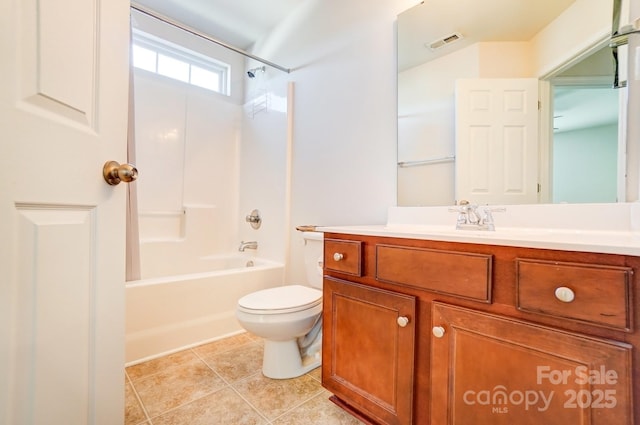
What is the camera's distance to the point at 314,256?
174 centimetres

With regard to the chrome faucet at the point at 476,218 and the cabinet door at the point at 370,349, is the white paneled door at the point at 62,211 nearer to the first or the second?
the cabinet door at the point at 370,349

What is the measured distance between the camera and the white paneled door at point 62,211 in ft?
1.59

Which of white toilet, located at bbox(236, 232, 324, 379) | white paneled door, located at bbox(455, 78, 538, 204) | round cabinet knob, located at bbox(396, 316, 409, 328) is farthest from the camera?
white toilet, located at bbox(236, 232, 324, 379)

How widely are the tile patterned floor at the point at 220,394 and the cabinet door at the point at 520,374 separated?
0.57 metres

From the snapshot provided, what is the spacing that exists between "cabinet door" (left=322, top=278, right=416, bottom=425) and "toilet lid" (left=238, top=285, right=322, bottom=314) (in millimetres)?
236

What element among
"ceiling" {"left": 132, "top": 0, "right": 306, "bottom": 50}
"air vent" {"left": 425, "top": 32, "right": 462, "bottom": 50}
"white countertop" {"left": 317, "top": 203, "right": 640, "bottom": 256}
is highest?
"ceiling" {"left": 132, "top": 0, "right": 306, "bottom": 50}

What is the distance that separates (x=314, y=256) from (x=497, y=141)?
1107 mm

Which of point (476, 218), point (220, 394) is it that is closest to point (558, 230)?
point (476, 218)

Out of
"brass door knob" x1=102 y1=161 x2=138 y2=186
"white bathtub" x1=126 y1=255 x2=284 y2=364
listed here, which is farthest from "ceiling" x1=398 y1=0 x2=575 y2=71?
"white bathtub" x1=126 y1=255 x2=284 y2=364

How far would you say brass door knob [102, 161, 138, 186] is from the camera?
68 cm

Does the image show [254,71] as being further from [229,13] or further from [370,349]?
[370,349]

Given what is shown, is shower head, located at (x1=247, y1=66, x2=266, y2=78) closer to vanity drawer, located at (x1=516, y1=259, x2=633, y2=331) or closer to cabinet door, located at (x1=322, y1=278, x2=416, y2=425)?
cabinet door, located at (x1=322, y1=278, x2=416, y2=425)

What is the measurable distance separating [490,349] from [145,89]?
291 centimetres

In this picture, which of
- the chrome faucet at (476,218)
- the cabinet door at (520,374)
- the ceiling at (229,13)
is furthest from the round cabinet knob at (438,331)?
the ceiling at (229,13)
